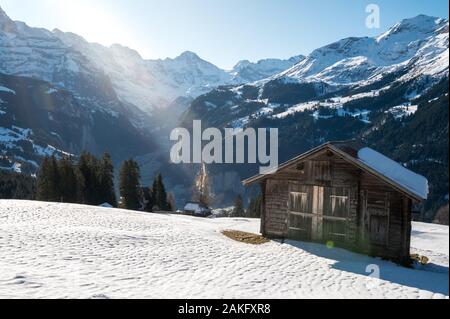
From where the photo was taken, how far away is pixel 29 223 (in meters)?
24.9

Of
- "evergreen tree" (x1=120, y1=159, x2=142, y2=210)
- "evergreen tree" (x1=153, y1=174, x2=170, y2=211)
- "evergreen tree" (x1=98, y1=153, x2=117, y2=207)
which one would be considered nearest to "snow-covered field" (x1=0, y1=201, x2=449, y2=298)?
"evergreen tree" (x1=120, y1=159, x2=142, y2=210)

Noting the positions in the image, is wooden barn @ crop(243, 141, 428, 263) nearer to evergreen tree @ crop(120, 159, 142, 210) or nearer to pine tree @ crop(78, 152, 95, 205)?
evergreen tree @ crop(120, 159, 142, 210)

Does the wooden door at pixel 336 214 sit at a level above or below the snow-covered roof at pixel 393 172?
below

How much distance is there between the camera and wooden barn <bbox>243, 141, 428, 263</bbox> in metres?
21.3

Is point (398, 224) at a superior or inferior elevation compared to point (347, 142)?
inferior

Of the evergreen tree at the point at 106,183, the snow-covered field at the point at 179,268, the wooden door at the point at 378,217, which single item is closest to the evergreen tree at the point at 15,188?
the evergreen tree at the point at 106,183

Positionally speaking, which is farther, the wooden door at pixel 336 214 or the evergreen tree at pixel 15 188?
the evergreen tree at pixel 15 188

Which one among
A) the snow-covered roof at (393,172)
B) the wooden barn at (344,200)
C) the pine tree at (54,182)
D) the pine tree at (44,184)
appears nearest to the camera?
the snow-covered roof at (393,172)

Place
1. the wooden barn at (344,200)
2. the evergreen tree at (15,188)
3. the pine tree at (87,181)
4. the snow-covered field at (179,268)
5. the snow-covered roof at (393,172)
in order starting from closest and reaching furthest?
the snow-covered field at (179,268), the snow-covered roof at (393,172), the wooden barn at (344,200), the pine tree at (87,181), the evergreen tree at (15,188)

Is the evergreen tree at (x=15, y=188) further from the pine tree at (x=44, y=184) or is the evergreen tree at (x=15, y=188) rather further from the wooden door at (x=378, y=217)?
the wooden door at (x=378, y=217)

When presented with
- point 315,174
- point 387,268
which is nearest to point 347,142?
point 315,174

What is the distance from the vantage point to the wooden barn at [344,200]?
69.9 ft
